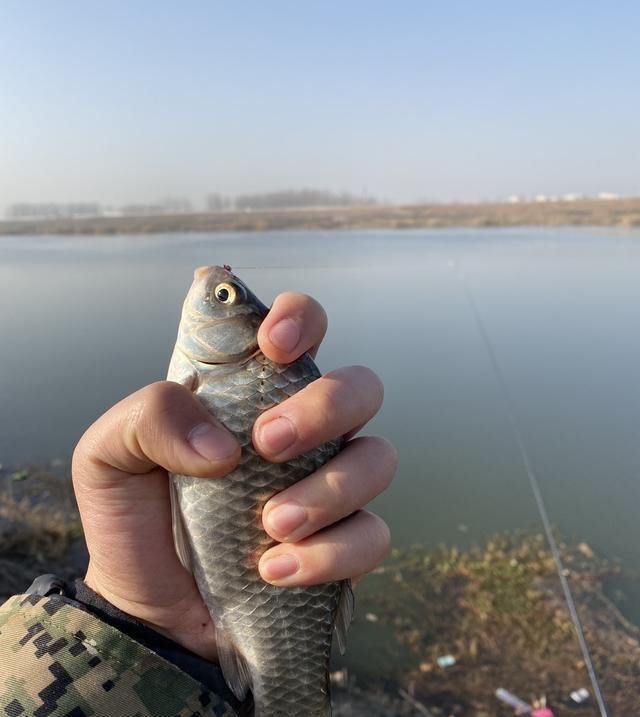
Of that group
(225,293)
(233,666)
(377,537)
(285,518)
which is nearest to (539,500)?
(377,537)

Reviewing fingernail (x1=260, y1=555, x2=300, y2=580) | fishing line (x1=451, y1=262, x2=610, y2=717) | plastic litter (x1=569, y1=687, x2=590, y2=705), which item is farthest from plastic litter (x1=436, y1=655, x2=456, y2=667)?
fingernail (x1=260, y1=555, x2=300, y2=580)

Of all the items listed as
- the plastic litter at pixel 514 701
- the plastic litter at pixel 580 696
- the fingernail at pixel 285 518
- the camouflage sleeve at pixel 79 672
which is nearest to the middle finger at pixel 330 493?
the fingernail at pixel 285 518

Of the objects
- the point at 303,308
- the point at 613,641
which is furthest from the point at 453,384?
the point at 303,308

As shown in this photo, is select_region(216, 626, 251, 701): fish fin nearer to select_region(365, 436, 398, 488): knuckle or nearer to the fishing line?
select_region(365, 436, 398, 488): knuckle

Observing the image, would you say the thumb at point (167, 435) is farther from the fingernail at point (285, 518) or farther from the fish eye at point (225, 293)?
the fish eye at point (225, 293)

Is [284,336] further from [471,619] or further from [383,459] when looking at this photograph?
[471,619]

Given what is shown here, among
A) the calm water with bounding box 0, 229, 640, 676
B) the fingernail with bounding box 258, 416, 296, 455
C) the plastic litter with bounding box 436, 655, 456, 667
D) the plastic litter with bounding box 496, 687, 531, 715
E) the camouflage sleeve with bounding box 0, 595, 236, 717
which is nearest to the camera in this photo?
the camouflage sleeve with bounding box 0, 595, 236, 717
